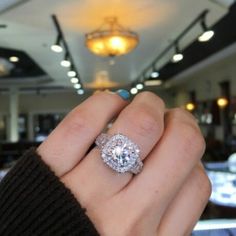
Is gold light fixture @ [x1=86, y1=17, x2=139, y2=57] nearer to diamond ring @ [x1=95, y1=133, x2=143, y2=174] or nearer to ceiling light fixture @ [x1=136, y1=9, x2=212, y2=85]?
ceiling light fixture @ [x1=136, y1=9, x2=212, y2=85]

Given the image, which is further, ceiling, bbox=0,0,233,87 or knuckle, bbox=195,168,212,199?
ceiling, bbox=0,0,233,87

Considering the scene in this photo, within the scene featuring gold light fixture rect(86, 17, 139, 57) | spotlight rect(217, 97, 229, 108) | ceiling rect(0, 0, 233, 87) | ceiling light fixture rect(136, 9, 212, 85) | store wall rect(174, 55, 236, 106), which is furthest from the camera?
spotlight rect(217, 97, 229, 108)

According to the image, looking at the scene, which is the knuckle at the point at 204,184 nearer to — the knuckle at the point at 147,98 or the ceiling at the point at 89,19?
the knuckle at the point at 147,98

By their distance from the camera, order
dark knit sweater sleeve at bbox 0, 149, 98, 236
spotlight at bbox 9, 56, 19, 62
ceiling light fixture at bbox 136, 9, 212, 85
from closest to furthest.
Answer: dark knit sweater sleeve at bbox 0, 149, 98, 236, ceiling light fixture at bbox 136, 9, 212, 85, spotlight at bbox 9, 56, 19, 62

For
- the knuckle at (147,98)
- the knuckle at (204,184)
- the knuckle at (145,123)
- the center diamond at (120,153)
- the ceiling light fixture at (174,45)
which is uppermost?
the ceiling light fixture at (174,45)

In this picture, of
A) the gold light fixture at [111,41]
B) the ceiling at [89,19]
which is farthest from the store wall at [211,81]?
the gold light fixture at [111,41]

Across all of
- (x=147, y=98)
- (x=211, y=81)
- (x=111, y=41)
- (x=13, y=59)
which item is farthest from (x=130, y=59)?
(x=147, y=98)

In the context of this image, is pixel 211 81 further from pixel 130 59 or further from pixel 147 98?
pixel 147 98

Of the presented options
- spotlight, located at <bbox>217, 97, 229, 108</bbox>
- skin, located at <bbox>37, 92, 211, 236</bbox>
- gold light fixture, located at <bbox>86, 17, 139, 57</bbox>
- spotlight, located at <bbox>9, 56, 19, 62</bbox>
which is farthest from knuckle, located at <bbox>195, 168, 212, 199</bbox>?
spotlight, located at <bbox>217, 97, 229, 108</bbox>
